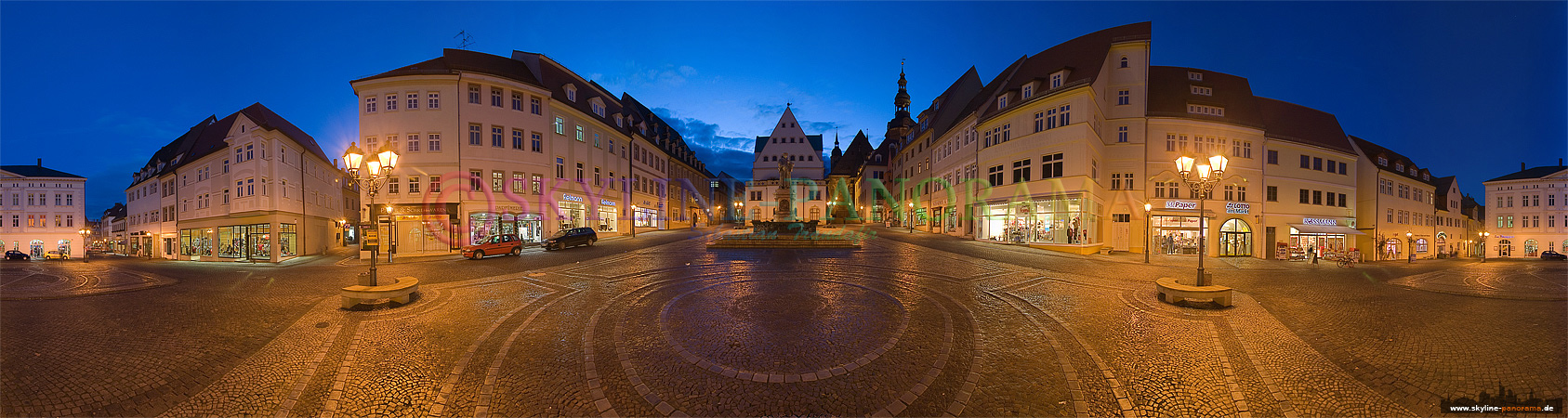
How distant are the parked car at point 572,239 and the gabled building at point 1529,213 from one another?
7457 cm

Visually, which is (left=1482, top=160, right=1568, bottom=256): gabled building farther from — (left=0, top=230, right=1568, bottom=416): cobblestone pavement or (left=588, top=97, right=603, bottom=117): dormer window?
(left=588, top=97, right=603, bottom=117): dormer window

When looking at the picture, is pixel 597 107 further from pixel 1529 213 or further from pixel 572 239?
pixel 1529 213

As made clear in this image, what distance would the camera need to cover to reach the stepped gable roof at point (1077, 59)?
24.1m

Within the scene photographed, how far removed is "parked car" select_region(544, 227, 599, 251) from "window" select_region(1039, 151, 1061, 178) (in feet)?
81.9

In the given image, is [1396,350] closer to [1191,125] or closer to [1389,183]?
[1191,125]

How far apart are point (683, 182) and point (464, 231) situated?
26.1 m

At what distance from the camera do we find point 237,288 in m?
11.1

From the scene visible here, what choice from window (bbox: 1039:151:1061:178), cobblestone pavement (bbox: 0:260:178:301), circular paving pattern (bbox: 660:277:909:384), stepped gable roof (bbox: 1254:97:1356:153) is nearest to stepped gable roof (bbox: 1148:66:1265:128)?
stepped gable roof (bbox: 1254:97:1356:153)

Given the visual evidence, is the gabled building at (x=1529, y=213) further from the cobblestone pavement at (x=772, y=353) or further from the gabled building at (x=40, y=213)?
the gabled building at (x=40, y=213)

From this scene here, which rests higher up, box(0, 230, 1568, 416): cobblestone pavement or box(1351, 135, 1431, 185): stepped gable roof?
box(1351, 135, 1431, 185): stepped gable roof

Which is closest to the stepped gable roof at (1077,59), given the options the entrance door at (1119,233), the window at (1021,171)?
the window at (1021,171)

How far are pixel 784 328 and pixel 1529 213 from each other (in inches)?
2765

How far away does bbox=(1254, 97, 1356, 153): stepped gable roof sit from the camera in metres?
28.7

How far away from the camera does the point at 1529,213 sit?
125ft
